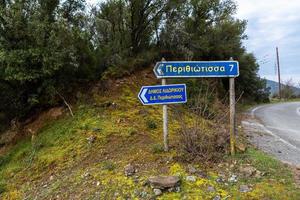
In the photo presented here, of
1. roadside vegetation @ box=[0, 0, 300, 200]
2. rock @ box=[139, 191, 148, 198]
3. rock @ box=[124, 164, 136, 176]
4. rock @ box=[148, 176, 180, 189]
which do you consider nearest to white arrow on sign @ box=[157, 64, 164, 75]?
roadside vegetation @ box=[0, 0, 300, 200]

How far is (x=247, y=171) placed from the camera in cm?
612

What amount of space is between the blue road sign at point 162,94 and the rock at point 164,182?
162cm

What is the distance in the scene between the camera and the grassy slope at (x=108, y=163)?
571 cm

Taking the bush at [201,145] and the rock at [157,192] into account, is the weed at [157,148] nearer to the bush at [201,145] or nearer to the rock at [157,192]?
the bush at [201,145]

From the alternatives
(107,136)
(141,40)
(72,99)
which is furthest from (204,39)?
(107,136)

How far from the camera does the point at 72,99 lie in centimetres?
1109

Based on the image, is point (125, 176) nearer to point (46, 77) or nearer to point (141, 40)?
point (46, 77)

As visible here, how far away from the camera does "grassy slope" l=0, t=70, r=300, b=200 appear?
18.7ft

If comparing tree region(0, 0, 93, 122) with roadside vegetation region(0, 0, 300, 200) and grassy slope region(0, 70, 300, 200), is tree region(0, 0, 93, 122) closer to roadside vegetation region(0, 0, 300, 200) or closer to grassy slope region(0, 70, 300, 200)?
roadside vegetation region(0, 0, 300, 200)

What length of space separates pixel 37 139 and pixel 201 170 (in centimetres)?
511

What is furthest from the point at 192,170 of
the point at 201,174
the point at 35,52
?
the point at 35,52

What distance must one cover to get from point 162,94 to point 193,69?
806mm

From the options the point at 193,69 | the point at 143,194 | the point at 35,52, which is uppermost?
the point at 35,52

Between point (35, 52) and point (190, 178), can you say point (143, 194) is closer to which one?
point (190, 178)
